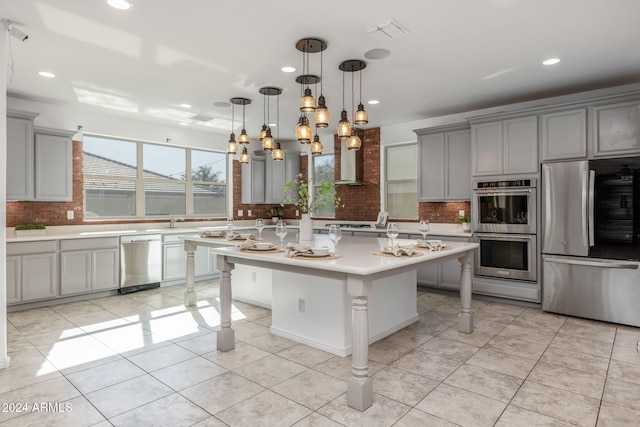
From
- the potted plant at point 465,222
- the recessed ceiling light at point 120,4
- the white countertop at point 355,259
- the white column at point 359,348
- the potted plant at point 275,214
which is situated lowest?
the white column at point 359,348

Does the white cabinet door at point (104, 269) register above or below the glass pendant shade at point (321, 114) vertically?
below

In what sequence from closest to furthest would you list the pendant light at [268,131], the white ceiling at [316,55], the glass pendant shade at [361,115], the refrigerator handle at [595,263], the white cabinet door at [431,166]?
the white ceiling at [316,55] → the glass pendant shade at [361,115] → the refrigerator handle at [595,263] → the pendant light at [268,131] → the white cabinet door at [431,166]

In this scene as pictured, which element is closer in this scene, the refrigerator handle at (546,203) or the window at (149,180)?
the refrigerator handle at (546,203)

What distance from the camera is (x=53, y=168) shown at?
5031mm

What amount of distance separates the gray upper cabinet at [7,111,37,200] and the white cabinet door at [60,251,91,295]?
92 cm

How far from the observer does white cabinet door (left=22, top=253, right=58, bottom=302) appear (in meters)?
4.54

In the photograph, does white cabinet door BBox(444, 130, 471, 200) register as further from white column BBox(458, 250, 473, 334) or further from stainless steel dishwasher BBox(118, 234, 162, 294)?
stainless steel dishwasher BBox(118, 234, 162, 294)

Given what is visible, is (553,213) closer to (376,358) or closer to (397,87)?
(397,87)

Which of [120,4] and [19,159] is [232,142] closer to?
[120,4]

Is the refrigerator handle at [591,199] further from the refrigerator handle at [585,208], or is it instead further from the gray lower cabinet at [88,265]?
the gray lower cabinet at [88,265]

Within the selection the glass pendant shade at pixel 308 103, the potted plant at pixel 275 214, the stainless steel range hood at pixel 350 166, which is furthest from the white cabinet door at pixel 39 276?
the stainless steel range hood at pixel 350 166

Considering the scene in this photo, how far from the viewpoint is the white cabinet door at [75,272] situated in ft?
15.9

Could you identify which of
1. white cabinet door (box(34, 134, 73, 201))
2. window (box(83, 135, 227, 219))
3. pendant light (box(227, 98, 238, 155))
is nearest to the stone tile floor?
white cabinet door (box(34, 134, 73, 201))

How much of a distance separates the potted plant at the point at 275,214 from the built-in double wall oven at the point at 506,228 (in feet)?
14.3
